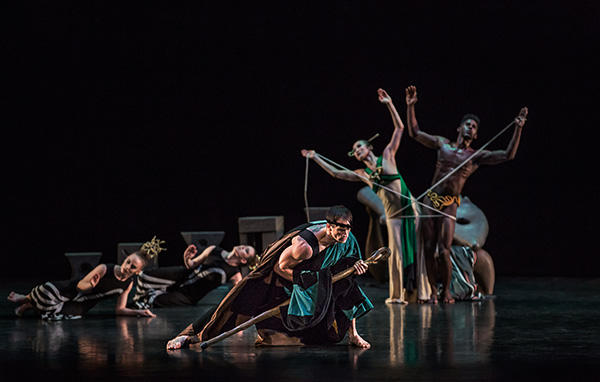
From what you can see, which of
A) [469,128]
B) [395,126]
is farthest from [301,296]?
[469,128]

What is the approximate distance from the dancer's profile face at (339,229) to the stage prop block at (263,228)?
15.0ft

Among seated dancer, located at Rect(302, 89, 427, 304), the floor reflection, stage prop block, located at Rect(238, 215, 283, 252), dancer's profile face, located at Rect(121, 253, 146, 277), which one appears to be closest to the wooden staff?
the floor reflection

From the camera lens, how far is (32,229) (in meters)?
10.2

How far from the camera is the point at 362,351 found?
4.26 m

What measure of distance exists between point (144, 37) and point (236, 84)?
1271 mm

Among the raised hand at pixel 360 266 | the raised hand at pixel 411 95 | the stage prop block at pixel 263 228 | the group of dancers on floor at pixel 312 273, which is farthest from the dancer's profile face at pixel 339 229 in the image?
the stage prop block at pixel 263 228

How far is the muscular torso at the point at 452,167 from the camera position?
6750 mm

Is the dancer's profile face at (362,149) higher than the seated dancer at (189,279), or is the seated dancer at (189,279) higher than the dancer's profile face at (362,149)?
the dancer's profile face at (362,149)

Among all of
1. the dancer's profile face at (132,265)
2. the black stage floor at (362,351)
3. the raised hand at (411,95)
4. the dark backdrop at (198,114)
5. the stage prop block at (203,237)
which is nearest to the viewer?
the black stage floor at (362,351)

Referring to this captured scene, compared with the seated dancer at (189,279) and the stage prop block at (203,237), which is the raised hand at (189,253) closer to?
the seated dancer at (189,279)

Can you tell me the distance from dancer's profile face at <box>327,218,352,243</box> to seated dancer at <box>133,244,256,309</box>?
104 inches

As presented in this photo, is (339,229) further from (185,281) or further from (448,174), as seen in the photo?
(185,281)

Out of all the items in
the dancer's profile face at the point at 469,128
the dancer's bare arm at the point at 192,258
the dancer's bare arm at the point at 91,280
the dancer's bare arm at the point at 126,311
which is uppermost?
the dancer's profile face at the point at 469,128

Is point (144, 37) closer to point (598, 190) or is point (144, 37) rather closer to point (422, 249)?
point (422, 249)
